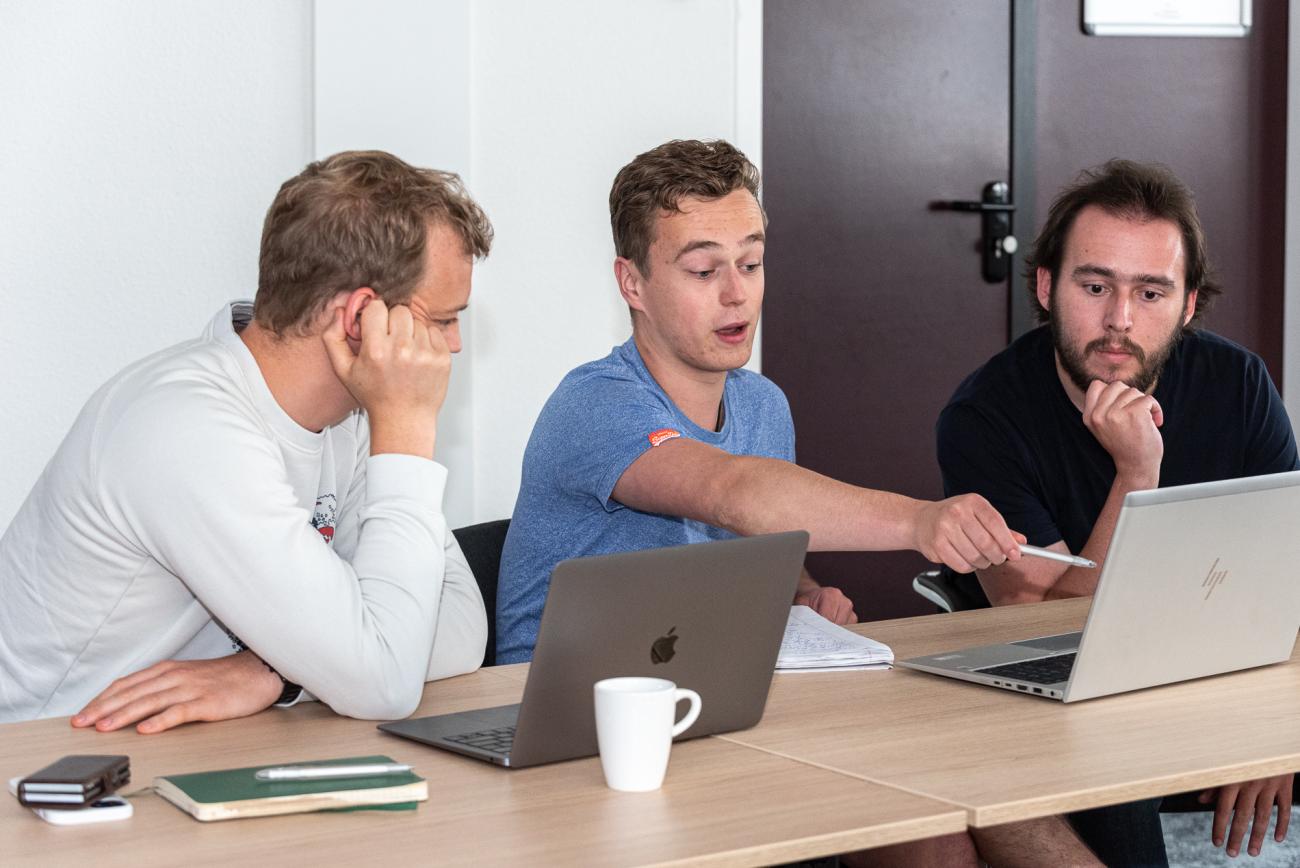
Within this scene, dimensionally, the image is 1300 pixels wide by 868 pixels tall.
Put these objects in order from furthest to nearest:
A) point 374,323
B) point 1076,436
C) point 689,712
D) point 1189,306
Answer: point 1189,306
point 1076,436
point 374,323
point 689,712

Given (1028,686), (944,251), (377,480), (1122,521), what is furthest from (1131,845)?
(944,251)

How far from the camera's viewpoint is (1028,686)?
1.48 meters

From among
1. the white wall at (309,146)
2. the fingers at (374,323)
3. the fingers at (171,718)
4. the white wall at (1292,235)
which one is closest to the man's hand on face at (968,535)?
the fingers at (374,323)

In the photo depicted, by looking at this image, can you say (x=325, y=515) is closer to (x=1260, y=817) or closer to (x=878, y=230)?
(x=1260, y=817)

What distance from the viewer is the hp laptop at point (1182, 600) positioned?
4.53 ft

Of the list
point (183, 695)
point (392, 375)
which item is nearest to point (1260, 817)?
point (392, 375)

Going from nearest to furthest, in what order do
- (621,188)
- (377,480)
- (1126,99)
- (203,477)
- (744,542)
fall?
(744,542), (203,477), (377,480), (621,188), (1126,99)

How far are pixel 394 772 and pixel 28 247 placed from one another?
1871mm

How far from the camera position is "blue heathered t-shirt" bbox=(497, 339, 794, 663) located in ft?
6.35

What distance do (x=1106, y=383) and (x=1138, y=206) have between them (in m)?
0.34

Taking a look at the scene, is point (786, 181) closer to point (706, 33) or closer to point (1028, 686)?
point (706, 33)

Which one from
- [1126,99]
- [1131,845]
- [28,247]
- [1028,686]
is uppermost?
[1126,99]

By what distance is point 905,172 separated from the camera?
388 cm

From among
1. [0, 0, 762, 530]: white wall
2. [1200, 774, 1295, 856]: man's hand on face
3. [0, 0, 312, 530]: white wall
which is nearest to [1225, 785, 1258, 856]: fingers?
[1200, 774, 1295, 856]: man's hand on face
